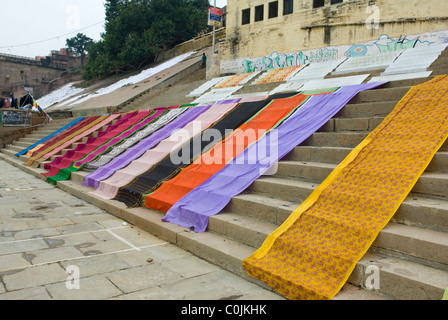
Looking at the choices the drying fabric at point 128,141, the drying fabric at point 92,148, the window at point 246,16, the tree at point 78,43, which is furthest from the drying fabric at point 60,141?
the tree at point 78,43

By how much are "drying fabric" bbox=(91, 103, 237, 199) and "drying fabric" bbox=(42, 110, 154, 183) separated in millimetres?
2077

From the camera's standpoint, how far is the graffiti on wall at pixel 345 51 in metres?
11.9

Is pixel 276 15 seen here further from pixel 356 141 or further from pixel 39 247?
pixel 39 247

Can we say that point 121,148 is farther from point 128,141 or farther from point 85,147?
point 85,147

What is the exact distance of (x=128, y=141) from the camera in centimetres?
830

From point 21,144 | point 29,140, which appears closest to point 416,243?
point 29,140

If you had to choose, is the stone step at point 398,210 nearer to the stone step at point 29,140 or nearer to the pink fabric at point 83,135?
the pink fabric at point 83,135

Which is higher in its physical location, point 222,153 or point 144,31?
point 144,31

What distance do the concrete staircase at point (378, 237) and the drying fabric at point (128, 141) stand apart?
6.32ft


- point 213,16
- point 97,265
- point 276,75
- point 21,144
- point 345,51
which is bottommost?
point 97,265

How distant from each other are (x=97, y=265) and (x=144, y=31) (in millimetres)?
27625

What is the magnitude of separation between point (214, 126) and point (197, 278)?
4138 millimetres

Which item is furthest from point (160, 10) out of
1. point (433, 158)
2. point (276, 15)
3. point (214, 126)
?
point (433, 158)

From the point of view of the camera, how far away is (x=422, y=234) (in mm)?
2543
